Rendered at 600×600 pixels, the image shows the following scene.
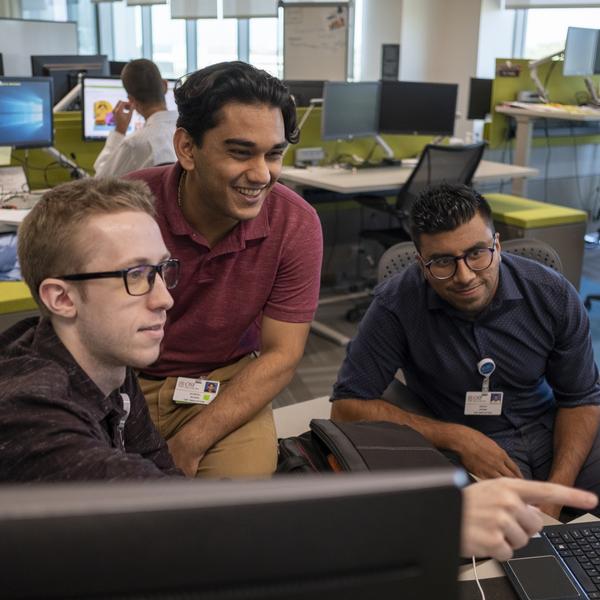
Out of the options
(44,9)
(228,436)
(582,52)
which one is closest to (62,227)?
(228,436)

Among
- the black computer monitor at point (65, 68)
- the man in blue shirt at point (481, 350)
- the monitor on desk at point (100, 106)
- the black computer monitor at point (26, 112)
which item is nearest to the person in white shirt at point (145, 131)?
the black computer monitor at point (26, 112)

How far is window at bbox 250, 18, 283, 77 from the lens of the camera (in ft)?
28.6

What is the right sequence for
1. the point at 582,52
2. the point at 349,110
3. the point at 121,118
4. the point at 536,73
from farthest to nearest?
1. the point at 536,73
2. the point at 582,52
3. the point at 349,110
4. the point at 121,118

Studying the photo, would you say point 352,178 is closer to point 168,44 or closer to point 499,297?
point 499,297

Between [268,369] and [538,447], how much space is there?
671mm

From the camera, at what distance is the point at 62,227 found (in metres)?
1.09

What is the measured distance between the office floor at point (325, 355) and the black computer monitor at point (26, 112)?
68.8 inches

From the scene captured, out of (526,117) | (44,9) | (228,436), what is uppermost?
(44,9)

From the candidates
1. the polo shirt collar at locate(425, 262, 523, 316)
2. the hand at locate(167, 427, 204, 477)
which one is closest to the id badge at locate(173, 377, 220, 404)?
the hand at locate(167, 427, 204, 477)

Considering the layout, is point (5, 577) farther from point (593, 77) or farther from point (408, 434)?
point (593, 77)

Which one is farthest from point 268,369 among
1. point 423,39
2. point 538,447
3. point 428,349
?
point 423,39

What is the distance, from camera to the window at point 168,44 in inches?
368

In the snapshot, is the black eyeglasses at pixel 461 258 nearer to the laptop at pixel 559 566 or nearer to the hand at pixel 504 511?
the laptop at pixel 559 566

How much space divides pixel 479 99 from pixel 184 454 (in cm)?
488
